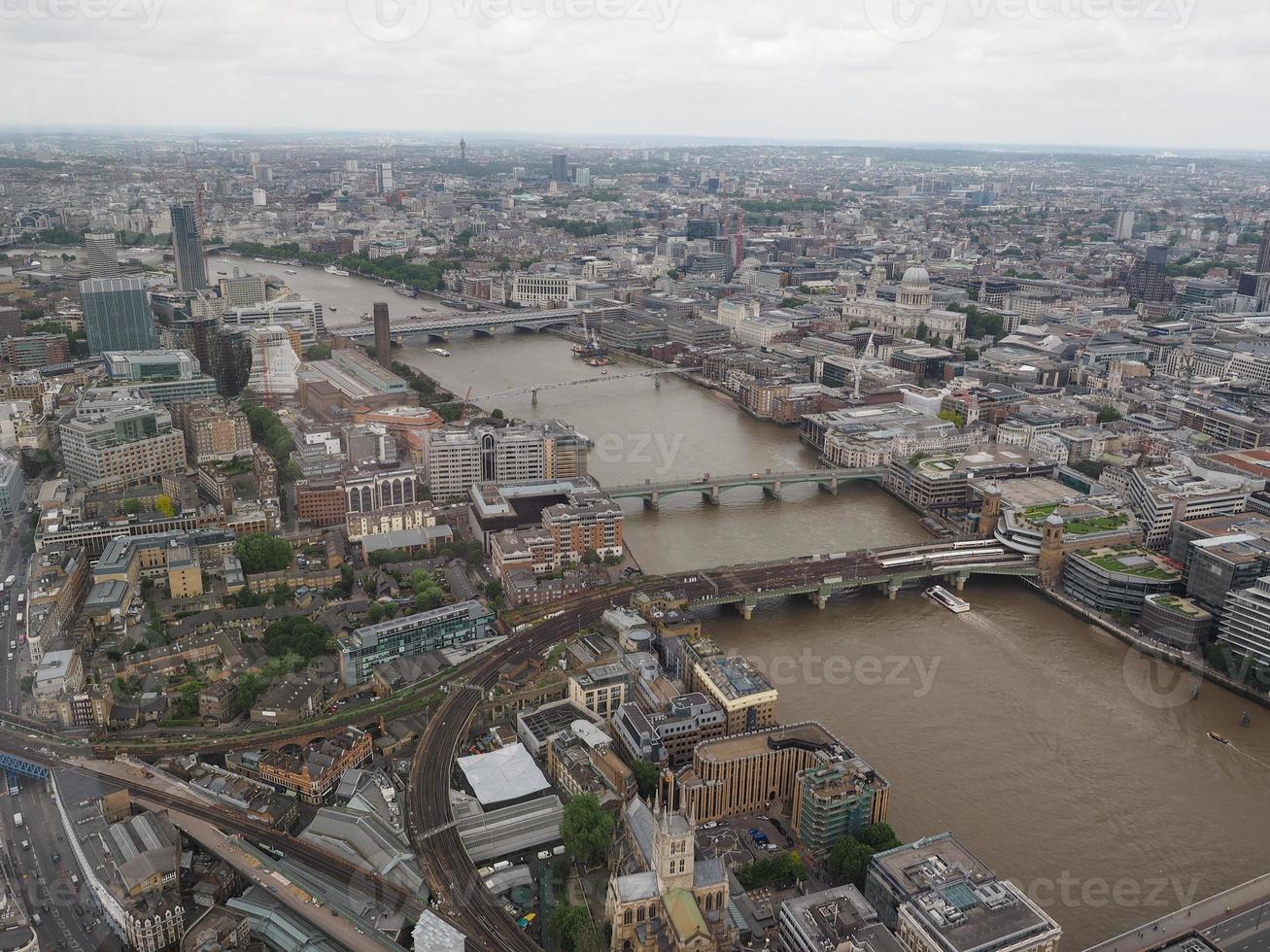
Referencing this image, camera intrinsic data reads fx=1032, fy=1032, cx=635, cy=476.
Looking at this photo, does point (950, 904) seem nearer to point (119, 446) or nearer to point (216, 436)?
point (119, 446)

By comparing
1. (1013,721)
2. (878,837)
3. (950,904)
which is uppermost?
(950,904)

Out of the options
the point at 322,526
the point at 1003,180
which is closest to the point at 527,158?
the point at 1003,180

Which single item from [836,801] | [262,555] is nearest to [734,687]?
[836,801]

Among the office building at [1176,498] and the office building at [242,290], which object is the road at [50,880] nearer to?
the office building at [1176,498]

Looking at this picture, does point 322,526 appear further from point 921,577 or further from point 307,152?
point 307,152

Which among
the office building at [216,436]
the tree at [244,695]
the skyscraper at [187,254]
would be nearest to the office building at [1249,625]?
the tree at [244,695]

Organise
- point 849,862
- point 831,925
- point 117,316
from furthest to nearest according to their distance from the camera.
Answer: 1. point 117,316
2. point 849,862
3. point 831,925
